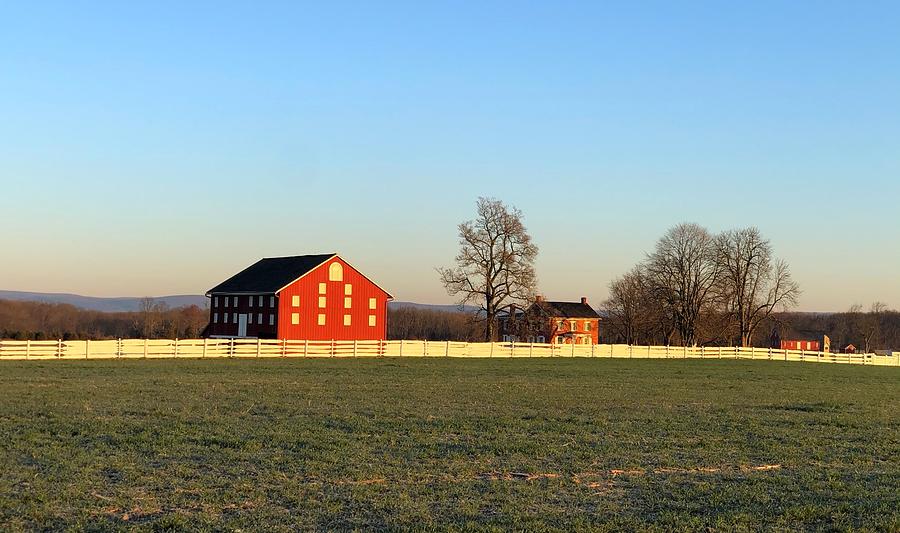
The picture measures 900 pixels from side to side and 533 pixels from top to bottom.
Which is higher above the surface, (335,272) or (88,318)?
(335,272)

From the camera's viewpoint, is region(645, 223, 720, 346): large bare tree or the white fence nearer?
the white fence

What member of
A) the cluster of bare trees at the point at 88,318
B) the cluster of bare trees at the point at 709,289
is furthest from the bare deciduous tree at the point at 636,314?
the cluster of bare trees at the point at 88,318

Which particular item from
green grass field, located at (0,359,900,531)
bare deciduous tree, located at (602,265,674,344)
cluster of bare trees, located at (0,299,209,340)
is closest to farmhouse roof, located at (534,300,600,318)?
bare deciduous tree, located at (602,265,674,344)

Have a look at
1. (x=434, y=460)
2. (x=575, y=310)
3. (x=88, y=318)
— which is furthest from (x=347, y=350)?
(x=88, y=318)

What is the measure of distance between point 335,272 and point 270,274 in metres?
4.94

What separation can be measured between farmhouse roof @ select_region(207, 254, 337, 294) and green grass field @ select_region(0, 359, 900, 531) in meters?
38.8

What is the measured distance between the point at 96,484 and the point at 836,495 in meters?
8.24

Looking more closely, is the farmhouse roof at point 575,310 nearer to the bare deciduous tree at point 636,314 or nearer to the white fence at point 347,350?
the bare deciduous tree at point 636,314

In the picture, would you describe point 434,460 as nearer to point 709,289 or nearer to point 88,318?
point 709,289

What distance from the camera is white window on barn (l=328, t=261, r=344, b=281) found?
64875 millimetres

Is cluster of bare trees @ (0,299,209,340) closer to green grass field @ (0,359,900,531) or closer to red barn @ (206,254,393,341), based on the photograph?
red barn @ (206,254,393,341)

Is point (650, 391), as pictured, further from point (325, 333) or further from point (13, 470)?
point (325, 333)

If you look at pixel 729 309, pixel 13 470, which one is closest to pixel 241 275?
pixel 729 309

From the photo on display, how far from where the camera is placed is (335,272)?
214 ft
